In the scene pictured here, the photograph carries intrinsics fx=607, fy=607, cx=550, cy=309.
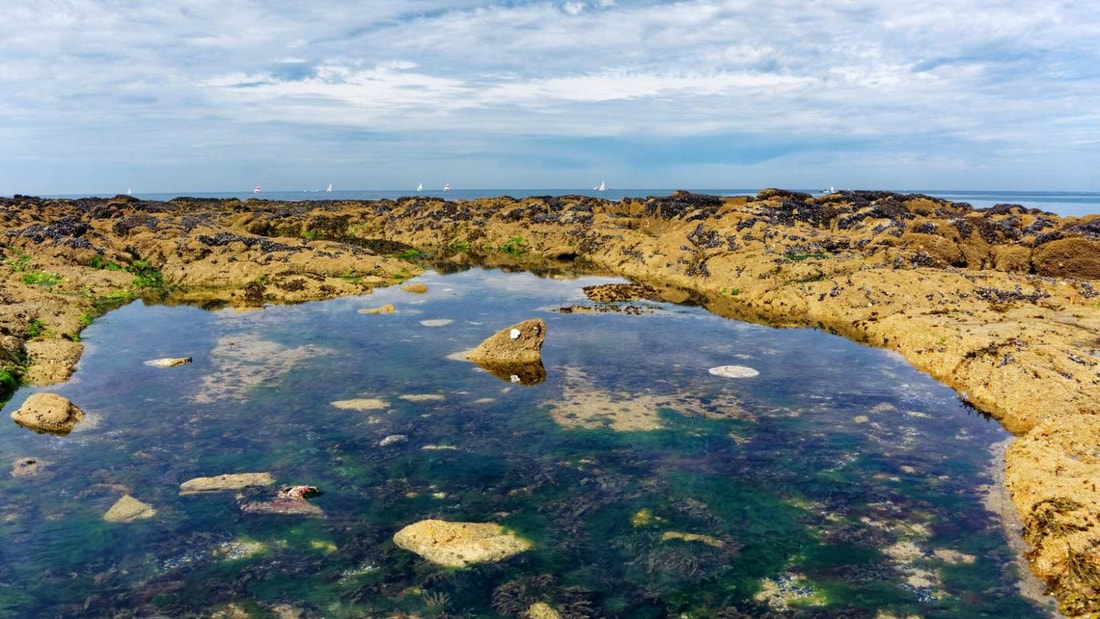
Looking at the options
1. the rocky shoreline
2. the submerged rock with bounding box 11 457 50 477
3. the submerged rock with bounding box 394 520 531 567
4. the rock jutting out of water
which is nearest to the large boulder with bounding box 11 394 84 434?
the submerged rock with bounding box 11 457 50 477

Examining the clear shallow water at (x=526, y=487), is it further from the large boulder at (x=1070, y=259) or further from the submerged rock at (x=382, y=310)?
the large boulder at (x=1070, y=259)

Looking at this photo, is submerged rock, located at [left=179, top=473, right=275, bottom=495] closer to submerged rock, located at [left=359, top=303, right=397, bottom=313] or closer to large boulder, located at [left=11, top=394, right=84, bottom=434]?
large boulder, located at [left=11, top=394, right=84, bottom=434]

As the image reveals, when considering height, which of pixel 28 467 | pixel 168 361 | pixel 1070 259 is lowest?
pixel 28 467

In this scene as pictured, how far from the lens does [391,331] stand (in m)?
23.5

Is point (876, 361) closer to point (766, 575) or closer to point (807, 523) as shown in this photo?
point (807, 523)

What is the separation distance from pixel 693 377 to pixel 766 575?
30.3 feet

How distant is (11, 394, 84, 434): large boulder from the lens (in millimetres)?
13648

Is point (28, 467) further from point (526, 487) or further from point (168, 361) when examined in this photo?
point (526, 487)

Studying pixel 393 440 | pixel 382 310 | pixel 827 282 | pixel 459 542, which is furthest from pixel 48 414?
pixel 827 282

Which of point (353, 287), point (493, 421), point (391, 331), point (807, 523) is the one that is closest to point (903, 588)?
point (807, 523)

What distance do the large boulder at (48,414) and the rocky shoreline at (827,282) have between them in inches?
104

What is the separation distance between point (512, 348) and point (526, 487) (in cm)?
851

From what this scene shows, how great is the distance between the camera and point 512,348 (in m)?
19.6

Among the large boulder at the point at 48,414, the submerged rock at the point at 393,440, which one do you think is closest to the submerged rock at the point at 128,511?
the submerged rock at the point at 393,440
